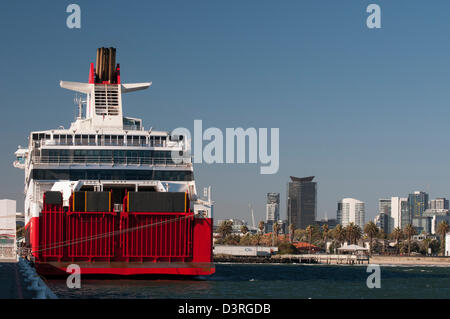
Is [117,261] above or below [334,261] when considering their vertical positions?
above

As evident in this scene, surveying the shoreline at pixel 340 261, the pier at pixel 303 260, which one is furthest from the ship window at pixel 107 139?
the pier at pixel 303 260

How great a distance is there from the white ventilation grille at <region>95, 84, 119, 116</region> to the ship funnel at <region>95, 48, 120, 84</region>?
36.8 inches

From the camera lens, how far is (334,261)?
15875cm

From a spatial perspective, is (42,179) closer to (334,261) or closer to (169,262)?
(169,262)

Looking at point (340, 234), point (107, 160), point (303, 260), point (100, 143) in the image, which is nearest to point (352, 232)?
point (340, 234)

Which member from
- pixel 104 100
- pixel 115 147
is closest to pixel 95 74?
pixel 104 100

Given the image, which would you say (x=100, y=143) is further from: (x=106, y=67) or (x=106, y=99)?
(x=106, y=67)

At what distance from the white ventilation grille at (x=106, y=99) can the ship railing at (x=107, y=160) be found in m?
11.1

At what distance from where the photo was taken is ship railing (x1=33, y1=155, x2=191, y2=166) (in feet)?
191

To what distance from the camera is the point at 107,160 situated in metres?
58.7

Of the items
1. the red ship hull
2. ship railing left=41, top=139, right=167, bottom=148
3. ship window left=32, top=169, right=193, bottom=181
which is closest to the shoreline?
ship railing left=41, top=139, right=167, bottom=148

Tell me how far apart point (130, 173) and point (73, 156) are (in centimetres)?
448

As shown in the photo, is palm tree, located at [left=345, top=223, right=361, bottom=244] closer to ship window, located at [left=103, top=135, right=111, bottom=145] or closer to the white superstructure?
the white superstructure
